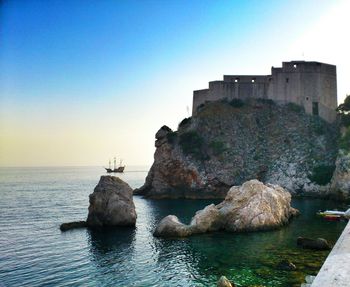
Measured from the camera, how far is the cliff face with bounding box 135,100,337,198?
64438mm

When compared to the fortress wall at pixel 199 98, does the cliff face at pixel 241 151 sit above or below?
below

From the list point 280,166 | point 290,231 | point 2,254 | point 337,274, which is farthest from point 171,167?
point 337,274

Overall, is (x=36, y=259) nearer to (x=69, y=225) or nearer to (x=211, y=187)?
(x=69, y=225)

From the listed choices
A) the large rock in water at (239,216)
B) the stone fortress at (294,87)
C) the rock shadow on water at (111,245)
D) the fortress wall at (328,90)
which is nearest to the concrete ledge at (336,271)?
the rock shadow on water at (111,245)

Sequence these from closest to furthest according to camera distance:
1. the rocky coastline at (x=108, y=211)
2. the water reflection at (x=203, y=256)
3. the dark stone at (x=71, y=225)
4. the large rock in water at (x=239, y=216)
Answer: the water reflection at (x=203, y=256)
the large rock in water at (x=239, y=216)
the dark stone at (x=71, y=225)
the rocky coastline at (x=108, y=211)

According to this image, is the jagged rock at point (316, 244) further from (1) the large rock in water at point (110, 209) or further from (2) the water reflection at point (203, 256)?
(1) the large rock in water at point (110, 209)

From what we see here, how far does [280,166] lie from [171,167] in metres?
19.8

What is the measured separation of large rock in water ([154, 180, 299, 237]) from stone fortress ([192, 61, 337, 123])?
129 feet

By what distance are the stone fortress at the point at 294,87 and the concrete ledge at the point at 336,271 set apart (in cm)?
6732

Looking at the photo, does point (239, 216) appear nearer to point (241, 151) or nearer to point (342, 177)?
point (342, 177)

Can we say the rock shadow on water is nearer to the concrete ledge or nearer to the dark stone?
the dark stone

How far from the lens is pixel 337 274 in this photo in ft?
26.2

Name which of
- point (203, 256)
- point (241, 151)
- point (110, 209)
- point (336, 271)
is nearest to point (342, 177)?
point (241, 151)

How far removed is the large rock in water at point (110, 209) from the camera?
37406 mm
